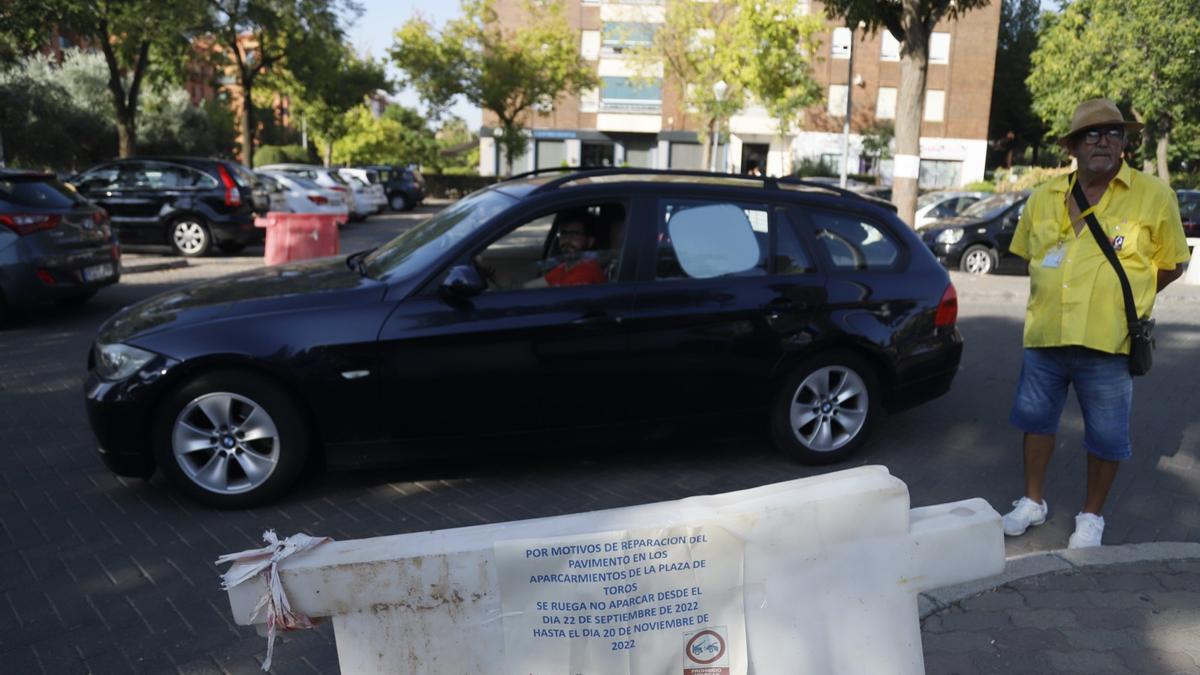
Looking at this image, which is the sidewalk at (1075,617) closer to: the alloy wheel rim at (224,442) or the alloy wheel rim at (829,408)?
the alloy wheel rim at (829,408)

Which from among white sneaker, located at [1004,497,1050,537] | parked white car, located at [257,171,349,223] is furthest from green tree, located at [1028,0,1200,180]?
white sneaker, located at [1004,497,1050,537]

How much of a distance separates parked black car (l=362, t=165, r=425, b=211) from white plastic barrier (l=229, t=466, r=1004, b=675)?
31.3m

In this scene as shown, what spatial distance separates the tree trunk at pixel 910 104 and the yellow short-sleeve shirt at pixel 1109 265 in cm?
927

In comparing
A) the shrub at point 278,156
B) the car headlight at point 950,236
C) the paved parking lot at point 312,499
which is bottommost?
the paved parking lot at point 312,499

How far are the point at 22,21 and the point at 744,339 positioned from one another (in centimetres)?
1538

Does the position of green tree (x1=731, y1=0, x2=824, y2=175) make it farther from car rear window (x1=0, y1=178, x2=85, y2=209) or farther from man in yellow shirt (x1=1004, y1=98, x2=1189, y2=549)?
man in yellow shirt (x1=1004, y1=98, x2=1189, y2=549)

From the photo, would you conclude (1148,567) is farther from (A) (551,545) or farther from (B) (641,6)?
(B) (641,6)

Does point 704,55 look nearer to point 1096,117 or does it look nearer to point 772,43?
point 772,43

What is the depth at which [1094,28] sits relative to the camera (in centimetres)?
3150

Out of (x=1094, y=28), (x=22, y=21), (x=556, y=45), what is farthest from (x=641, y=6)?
(x=22, y=21)

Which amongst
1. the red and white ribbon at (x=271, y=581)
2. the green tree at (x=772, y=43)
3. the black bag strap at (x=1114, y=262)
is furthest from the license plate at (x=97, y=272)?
the green tree at (x=772, y=43)

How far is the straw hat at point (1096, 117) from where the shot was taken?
3.76 meters

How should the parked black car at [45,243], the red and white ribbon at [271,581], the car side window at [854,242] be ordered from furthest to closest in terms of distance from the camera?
1. the parked black car at [45,243]
2. the car side window at [854,242]
3. the red and white ribbon at [271,581]

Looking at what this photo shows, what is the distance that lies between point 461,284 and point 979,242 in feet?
44.8
